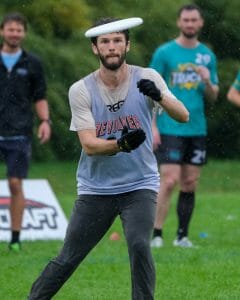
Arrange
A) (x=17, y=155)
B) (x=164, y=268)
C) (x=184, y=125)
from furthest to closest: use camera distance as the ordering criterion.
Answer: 1. (x=184, y=125)
2. (x=17, y=155)
3. (x=164, y=268)

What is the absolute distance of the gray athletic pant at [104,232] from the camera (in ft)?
24.9

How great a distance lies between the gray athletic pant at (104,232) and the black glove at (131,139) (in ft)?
1.76

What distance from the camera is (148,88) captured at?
7.29m

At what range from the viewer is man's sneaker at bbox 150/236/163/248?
11.9 m

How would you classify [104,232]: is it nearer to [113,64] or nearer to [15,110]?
[113,64]

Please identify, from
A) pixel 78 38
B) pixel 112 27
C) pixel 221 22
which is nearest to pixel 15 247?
pixel 112 27

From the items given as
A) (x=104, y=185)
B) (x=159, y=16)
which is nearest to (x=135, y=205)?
(x=104, y=185)

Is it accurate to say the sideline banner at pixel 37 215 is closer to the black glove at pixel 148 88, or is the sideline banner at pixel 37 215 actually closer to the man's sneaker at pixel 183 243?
the man's sneaker at pixel 183 243

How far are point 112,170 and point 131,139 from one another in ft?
1.89

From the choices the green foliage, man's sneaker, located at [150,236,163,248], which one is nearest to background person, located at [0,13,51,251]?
man's sneaker, located at [150,236,163,248]

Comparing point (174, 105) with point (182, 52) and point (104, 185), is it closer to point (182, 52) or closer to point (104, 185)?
point (104, 185)

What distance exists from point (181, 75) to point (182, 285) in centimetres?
319

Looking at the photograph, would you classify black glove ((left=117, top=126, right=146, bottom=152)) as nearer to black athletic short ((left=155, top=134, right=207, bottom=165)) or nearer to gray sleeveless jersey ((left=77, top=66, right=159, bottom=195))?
gray sleeveless jersey ((left=77, top=66, right=159, bottom=195))

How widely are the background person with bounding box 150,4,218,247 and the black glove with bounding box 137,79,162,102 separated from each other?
472 centimetres
